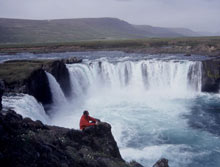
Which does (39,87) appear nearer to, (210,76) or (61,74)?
(61,74)

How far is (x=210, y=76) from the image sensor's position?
2730 cm

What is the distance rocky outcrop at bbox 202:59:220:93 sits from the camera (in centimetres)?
2717

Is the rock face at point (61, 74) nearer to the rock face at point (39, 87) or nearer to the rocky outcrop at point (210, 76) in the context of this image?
the rock face at point (39, 87)

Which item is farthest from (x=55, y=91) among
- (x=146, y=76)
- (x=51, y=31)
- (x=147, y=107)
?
(x=51, y=31)

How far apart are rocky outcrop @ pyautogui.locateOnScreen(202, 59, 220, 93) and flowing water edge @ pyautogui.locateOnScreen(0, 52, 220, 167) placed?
61cm

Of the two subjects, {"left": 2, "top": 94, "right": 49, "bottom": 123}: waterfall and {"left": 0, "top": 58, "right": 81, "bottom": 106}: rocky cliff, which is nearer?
{"left": 2, "top": 94, "right": 49, "bottom": 123}: waterfall

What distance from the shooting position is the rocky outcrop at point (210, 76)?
27172 millimetres

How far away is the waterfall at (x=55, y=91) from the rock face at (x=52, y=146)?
43.5 ft

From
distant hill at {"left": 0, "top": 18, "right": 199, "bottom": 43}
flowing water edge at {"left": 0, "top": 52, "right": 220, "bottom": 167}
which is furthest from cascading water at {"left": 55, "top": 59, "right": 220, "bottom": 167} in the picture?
distant hill at {"left": 0, "top": 18, "right": 199, "bottom": 43}

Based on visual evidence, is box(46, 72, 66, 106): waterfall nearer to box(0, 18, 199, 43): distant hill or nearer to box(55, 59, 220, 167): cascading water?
box(55, 59, 220, 167): cascading water

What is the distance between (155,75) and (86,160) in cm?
2320

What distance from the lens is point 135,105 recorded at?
76.9 ft

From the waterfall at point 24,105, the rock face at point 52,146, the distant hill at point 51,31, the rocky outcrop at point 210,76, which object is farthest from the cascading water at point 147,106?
the distant hill at point 51,31

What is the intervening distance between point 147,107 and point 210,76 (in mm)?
9987
